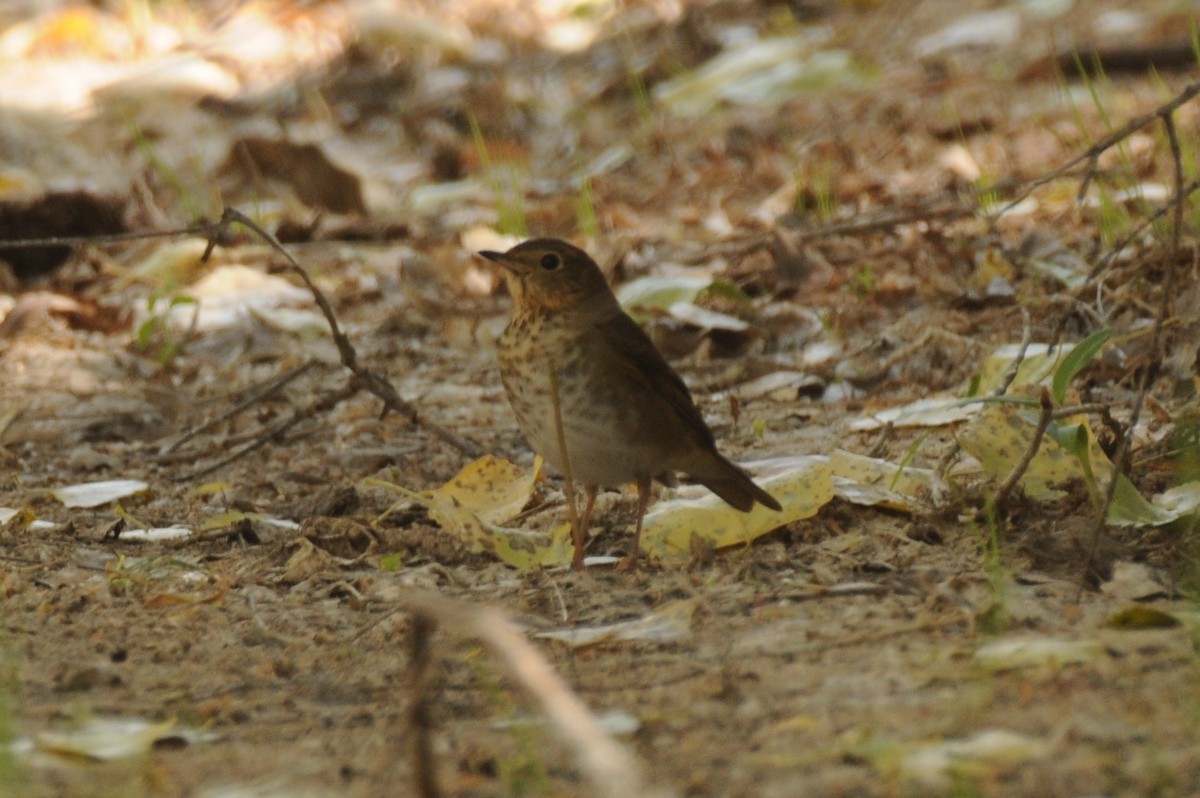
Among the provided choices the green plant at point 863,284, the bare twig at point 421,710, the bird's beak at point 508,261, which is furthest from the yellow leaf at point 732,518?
the green plant at point 863,284

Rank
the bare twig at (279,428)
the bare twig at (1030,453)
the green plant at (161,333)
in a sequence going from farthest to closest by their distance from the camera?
the green plant at (161,333) < the bare twig at (279,428) < the bare twig at (1030,453)

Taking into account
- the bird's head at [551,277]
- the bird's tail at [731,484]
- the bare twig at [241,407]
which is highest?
the bird's head at [551,277]

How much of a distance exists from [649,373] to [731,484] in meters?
0.35

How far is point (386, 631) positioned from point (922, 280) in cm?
332

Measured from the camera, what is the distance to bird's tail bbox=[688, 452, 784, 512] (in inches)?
152

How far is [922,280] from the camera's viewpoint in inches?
238

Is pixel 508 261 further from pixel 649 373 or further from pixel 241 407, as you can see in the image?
pixel 241 407

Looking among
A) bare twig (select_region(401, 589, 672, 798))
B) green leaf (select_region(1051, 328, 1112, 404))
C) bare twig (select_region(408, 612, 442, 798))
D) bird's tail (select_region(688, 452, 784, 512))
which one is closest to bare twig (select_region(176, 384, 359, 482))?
bird's tail (select_region(688, 452, 784, 512))

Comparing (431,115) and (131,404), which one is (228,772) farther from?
(431,115)

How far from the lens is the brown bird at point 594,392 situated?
3965 millimetres

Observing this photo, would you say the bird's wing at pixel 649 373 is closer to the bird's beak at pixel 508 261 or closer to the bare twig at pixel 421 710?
the bird's beak at pixel 508 261

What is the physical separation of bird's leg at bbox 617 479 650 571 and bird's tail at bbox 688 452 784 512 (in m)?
0.12

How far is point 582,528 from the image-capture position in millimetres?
4082

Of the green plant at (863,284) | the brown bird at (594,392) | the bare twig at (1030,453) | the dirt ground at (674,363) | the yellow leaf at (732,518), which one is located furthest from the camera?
the green plant at (863,284)
